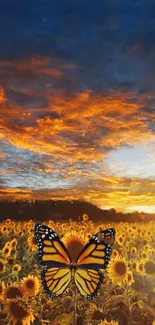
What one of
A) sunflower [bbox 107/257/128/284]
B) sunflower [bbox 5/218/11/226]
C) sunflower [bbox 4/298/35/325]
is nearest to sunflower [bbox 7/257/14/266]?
sunflower [bbox 107/257/128/284]

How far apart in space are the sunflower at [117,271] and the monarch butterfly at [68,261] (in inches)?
32.4

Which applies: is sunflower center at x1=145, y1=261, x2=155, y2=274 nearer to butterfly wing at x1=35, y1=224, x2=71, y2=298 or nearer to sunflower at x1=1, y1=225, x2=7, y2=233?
butterfly wing at x1=35, y1=224, x2=71, y2=298

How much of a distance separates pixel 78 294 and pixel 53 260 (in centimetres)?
126

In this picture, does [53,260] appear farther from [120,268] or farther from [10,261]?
[10,261]

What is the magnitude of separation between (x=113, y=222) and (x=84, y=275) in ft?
16.5

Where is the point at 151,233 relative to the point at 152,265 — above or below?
above

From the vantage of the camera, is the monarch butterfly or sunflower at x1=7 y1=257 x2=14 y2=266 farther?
sunflower at x1=7 y1=257 x2=14 y2=266

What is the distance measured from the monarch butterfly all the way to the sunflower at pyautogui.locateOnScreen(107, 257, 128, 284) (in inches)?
32.4

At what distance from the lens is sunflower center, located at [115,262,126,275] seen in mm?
5059

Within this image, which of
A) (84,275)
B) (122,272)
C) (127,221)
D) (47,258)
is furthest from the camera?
(127,221)

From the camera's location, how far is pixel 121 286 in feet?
17.0

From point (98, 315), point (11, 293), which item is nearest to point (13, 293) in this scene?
point (11, 293)

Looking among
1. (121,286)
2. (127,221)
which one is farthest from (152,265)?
(127,221)

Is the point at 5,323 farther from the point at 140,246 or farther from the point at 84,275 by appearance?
the point at 140,246
